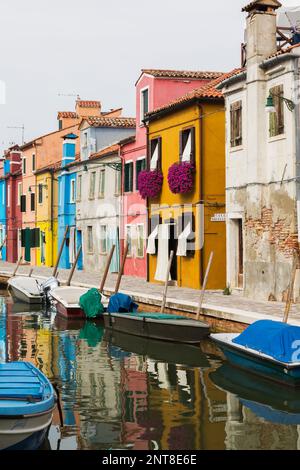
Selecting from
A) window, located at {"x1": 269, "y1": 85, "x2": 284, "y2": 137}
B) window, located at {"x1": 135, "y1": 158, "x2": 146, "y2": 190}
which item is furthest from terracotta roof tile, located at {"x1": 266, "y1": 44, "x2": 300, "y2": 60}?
window, located at {"x1": 135, "y1": 158, "x2": 146, "y2": 190}

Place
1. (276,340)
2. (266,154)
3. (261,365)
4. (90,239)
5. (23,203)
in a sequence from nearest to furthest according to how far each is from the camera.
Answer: (276,340) → (261,365) → (266,154) → (90,239) → (23,203)

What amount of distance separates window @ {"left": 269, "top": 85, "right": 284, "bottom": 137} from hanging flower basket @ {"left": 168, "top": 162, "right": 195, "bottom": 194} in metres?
5.76

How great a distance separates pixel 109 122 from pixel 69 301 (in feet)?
56.8

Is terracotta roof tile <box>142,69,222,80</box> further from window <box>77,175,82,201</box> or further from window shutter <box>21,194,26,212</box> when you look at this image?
window shutter <box>21,194,26,212</box>

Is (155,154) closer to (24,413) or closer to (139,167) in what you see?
(139,167)

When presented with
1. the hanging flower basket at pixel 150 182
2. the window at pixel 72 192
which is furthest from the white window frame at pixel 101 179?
the hanging flower basket at pixel 150 182

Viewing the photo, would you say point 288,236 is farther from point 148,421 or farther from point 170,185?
point 148,421

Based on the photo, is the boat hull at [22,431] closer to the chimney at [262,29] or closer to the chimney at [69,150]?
the chimney at [262,29]

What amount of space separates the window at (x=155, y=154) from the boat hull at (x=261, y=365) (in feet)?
50.3

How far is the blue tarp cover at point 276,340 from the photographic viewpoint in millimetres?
13742

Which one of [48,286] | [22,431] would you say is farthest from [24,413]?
[48,286]

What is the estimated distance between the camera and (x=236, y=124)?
24.3m
